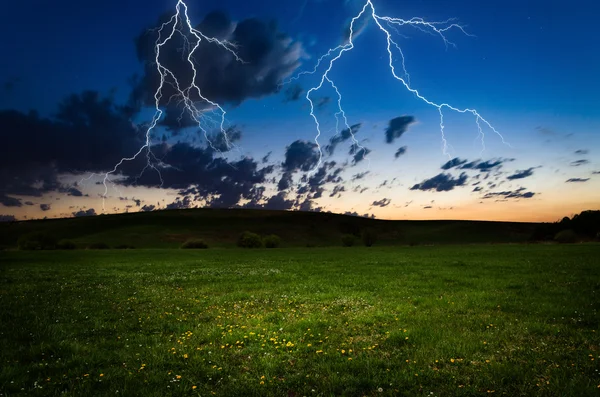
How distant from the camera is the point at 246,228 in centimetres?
12600

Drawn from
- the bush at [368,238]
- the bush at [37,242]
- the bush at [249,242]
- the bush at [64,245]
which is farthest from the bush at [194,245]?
the bush at [368,238]

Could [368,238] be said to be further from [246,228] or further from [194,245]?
[246,228]

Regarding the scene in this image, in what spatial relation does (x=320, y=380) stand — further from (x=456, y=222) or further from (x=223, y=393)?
(x=456, y=222)

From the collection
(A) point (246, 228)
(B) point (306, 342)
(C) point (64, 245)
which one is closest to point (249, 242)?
(C) point (64, 245)

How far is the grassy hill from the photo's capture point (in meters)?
104

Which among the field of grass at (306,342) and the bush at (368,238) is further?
the bush at (368,238)

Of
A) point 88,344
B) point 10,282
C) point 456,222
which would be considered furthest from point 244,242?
point 456,222

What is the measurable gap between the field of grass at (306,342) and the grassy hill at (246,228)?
8595cm

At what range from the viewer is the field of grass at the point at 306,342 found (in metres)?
6.77

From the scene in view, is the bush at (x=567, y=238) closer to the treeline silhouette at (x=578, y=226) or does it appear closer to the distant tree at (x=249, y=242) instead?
the treeline silhouette at (x=578, y=226)

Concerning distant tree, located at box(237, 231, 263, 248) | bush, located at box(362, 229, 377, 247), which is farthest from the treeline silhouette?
distant tree, located at box(237, 231, 263, 248)

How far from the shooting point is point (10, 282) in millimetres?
21172

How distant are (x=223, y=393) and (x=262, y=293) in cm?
992

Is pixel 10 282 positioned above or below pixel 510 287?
below
